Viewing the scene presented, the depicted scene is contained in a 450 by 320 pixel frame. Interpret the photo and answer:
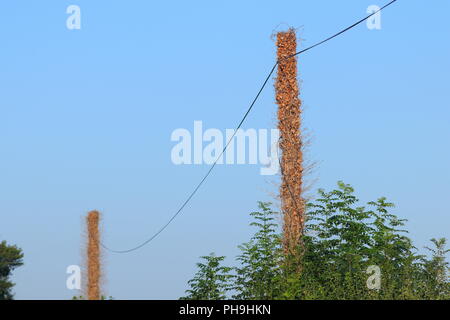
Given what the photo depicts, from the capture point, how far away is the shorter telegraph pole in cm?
2661

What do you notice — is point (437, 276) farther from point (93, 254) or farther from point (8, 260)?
point (8, 260)

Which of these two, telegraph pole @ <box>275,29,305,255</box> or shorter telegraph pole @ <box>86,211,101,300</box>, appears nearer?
telegraph pole @ <box>275,29,305,255</box>

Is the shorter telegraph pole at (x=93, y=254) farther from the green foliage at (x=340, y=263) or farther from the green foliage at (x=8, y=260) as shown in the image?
the green foliage at (x=8, y=260)

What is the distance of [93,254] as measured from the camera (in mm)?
26766

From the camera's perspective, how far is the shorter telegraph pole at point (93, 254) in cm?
2661

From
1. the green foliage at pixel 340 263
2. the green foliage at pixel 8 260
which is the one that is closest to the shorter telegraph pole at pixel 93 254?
the green foliage at pixel 340 263

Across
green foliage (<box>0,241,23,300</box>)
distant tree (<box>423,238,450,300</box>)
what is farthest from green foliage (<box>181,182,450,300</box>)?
green foliage (<box>0,241,23,300</box>)

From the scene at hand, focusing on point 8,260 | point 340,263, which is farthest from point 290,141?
point 8,260

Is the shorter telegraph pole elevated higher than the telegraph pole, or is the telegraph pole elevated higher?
the telegraph pole

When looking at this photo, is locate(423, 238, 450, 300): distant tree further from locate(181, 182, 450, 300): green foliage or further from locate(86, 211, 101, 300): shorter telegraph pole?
locate(86, 211, 101, 300): shorter telegraph pole
